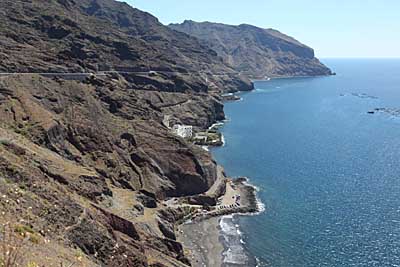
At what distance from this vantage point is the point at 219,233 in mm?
84375

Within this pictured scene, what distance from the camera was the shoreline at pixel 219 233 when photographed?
7481cm

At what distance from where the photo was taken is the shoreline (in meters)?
74.8

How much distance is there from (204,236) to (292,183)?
118 ft

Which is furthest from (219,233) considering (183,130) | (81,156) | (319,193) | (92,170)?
(183,130)

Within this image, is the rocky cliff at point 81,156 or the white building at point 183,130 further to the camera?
the white building at point 183,130

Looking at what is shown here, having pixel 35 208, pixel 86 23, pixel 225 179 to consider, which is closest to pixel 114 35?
pixel 86 23

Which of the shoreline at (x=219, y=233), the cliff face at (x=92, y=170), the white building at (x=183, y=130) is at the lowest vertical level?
the shoreline at (x=219, y=233)

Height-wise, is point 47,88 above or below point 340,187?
above

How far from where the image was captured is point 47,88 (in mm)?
103188

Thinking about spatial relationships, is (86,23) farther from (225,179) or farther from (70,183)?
(70,183)

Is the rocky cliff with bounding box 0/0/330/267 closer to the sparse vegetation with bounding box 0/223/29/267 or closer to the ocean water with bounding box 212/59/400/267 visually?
the sparse vegetation with bounding box 0/223/29/267

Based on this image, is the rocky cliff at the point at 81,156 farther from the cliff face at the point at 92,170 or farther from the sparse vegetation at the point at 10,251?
the sparse vegetation at the point at 10,251

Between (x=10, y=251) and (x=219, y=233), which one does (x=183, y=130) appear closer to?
(x=219, y=233)

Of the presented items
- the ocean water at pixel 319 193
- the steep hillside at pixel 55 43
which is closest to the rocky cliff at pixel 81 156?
the steep hillside at pixel 55 43
